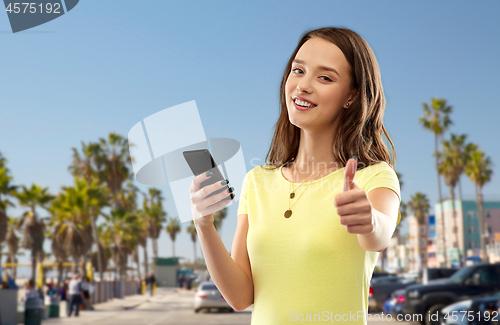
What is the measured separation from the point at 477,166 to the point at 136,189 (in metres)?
34.9

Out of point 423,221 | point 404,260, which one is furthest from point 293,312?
point 404,260

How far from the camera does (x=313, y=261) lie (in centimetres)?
145

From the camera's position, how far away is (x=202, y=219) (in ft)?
4.70

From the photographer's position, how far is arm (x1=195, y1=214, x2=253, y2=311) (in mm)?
1513

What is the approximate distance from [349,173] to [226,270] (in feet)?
2.04

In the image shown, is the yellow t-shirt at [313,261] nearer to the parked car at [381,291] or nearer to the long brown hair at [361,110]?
the long brown hair at [361,110]

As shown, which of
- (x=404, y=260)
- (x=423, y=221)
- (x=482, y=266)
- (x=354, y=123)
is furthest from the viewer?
(x=404, y=260)

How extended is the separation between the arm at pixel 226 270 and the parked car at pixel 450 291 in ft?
34.9

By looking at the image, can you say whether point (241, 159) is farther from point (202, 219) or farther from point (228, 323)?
point (228, 323)

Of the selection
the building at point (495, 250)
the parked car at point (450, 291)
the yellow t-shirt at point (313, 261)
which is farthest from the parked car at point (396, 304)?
the building at point (495, 250)

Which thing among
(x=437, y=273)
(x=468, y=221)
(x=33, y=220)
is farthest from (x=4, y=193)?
(x=468, y=221)

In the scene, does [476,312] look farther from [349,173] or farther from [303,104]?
[349,173]

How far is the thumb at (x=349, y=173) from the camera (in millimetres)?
1099

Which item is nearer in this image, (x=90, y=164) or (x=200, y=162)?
(x=200, y=162)
